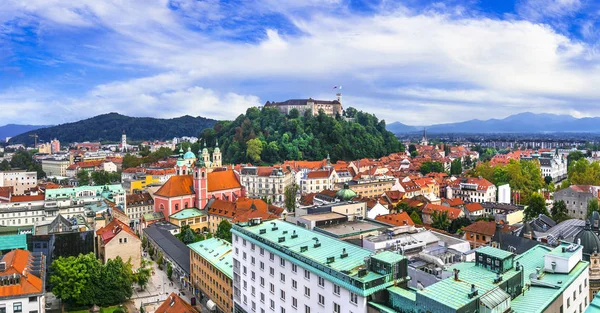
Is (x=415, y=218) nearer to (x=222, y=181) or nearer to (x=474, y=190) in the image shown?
(x=474, y=190)

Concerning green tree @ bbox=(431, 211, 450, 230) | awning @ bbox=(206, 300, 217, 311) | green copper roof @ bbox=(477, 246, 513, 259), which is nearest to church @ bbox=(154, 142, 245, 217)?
awning @ bbox=(206, 300, 217, 311)

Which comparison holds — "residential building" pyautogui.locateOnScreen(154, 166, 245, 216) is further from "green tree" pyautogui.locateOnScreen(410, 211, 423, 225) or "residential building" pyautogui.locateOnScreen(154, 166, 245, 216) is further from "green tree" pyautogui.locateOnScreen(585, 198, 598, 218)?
"green tree" pyautogui.locateOnScreen(585, 198, 598, 218)

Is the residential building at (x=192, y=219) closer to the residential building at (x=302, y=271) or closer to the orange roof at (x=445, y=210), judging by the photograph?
the orange roof at (x=445, y=210)

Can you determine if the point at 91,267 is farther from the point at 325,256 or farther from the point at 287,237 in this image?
the point at 325,256

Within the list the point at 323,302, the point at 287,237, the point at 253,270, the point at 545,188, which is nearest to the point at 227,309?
the point at 253,270

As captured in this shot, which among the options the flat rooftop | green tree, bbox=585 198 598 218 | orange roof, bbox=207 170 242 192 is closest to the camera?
the flat rooftop

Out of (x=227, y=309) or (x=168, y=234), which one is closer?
(x=227, y=309)
